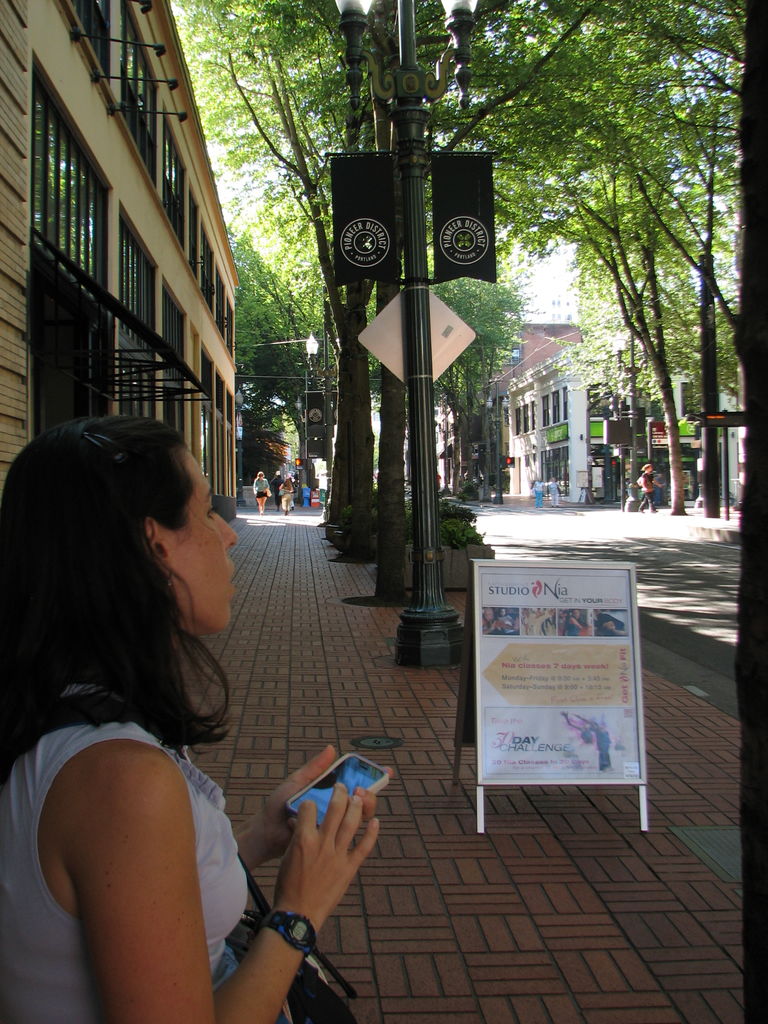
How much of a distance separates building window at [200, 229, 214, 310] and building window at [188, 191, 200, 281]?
1.13 m

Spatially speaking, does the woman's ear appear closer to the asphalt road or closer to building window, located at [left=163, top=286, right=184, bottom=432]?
the asphalt road

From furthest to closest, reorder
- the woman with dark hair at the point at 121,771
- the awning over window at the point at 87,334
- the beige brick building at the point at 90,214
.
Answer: the awning over window at the point at 87,334
the beige brick building at the point at 90,214
the woman with dark hair at the point at 121,771

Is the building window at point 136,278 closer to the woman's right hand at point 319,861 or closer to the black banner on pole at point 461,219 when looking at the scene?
the black banner on pole at point 461,219

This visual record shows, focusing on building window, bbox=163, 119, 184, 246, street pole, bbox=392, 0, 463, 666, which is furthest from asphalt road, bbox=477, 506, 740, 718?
building window, bbox=163, 119, 184, 246

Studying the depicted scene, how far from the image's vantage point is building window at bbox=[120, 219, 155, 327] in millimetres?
14835

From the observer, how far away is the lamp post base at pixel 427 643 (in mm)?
8531

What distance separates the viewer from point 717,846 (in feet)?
14.4

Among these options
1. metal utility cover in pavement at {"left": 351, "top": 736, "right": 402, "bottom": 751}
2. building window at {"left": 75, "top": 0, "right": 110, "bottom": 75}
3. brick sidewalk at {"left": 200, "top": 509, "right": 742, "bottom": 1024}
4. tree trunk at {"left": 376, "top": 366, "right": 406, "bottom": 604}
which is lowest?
brick sidewalk at {"left": 200, "top": 509, "right": 742, "bottom": 1024}

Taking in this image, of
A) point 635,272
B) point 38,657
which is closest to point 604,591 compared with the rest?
point 38,657

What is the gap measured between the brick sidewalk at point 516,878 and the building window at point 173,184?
15.0 meters

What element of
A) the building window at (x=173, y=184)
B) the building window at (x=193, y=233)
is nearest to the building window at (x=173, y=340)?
the building window at (x=173, y=184)

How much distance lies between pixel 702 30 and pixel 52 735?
849 inches

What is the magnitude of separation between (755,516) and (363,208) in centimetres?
801

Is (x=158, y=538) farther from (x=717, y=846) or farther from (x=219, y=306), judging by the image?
(x=219, y=306)
